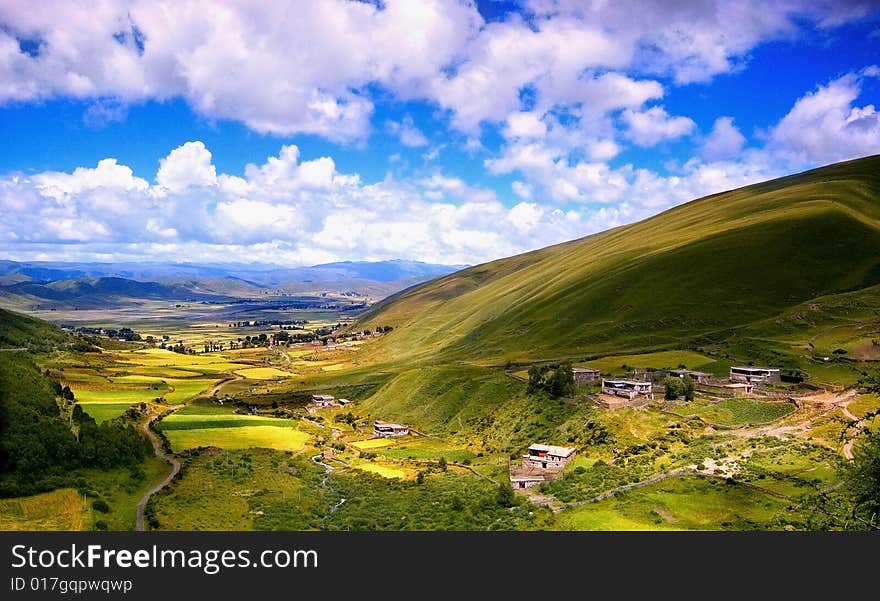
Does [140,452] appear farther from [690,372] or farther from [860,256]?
[860,256]

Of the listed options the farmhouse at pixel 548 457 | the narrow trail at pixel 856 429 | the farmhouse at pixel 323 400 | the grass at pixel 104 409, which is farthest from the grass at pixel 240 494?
the farmhouse at pixel 323 400

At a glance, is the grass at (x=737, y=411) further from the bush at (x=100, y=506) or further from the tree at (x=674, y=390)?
the bush at (x=100, y=506)

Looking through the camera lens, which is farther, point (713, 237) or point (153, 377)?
point (713, 237)

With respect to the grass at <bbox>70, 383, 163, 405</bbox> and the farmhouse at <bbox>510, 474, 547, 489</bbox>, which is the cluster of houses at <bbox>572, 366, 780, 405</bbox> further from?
the grass at <bbox>70, 383, 163, 405</bbox>

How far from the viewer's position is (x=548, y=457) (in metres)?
65.4

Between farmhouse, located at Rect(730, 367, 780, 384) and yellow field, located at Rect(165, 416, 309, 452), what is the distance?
67144 millimetres

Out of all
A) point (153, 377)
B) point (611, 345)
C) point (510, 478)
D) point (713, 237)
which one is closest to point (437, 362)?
point (611, 345)

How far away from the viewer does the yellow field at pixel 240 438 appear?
87.8 metres

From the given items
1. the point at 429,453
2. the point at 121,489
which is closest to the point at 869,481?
the point at 429,453

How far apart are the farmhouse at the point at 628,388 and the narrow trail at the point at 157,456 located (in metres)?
59.3

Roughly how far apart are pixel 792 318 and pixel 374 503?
10294 centimetres

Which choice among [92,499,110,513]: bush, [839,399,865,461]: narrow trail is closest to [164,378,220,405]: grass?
[92,499,110,513]: bush

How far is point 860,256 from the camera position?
148000mm

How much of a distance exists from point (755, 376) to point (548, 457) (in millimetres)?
44337
